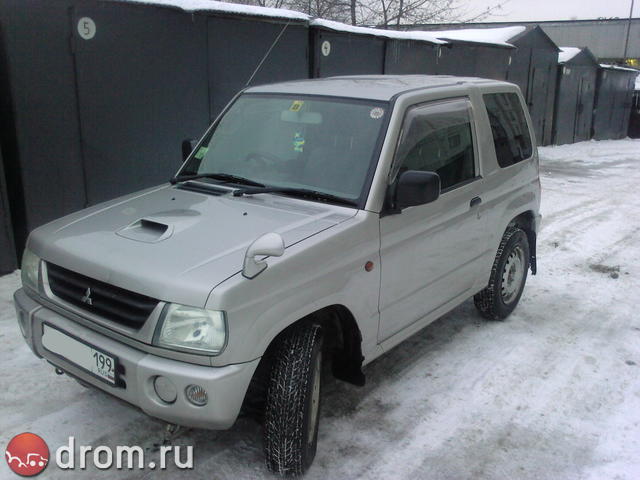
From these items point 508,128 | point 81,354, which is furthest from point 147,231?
point 508,128

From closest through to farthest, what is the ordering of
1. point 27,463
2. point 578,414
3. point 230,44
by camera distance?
1. point 27,463
2. point 578,414
3. point 230,44

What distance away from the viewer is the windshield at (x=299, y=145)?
136 inches

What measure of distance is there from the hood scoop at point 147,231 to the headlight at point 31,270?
507 mm

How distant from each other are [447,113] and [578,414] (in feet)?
6.79

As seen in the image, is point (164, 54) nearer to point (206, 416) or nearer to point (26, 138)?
point (26, 138)

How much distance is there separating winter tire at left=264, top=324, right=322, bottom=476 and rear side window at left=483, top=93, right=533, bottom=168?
2467 millimetres

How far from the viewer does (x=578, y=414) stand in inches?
146

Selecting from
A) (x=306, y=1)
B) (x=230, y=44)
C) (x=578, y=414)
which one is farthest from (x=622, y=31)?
(x=578, y=414)

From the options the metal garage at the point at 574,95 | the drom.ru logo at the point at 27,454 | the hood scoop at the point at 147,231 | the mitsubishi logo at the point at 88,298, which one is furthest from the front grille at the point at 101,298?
the metal garage at the point at 574,95

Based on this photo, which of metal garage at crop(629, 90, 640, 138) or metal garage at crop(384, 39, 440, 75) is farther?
metal garage at crop(629, 90, 640, 138)

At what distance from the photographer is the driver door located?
3.51 meters

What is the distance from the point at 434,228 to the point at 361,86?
3.43 feet

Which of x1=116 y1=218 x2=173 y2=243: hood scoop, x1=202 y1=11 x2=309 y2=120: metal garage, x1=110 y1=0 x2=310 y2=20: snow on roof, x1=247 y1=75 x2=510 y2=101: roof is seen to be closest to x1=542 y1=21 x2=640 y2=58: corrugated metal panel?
x1=202 y1=11 x2=309 y2=120: metal garage

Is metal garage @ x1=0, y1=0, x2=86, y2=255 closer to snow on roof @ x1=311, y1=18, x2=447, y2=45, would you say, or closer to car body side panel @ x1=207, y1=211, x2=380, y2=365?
snow on roof @ x1=311, y1=18, x2=447, y2=45
